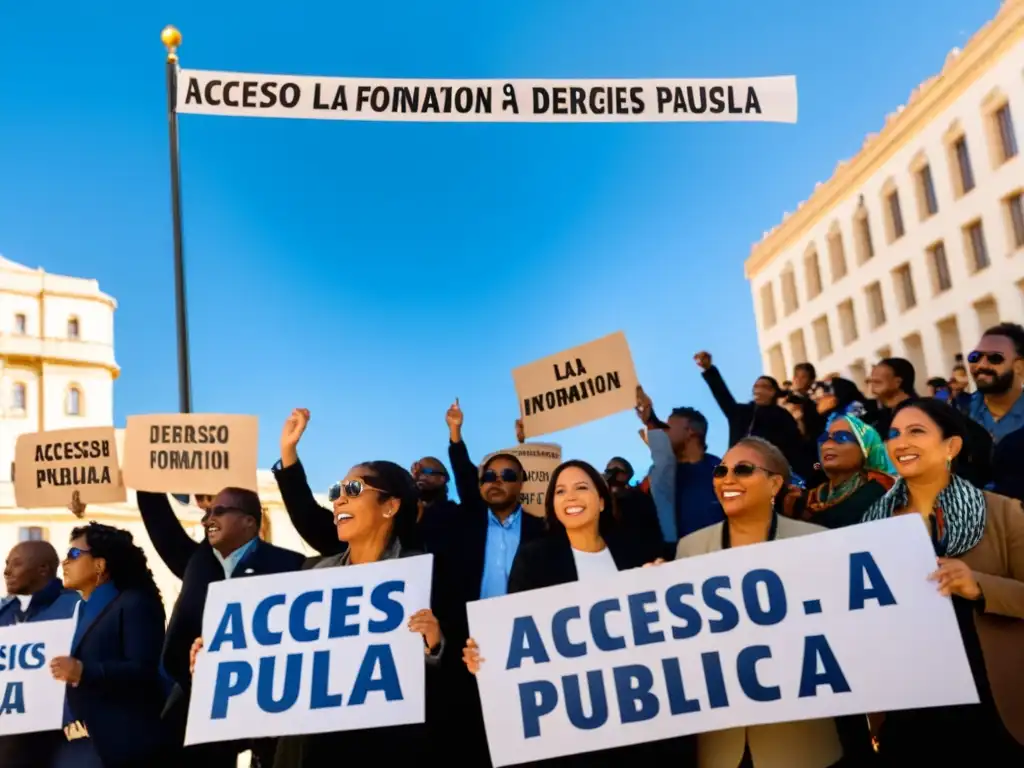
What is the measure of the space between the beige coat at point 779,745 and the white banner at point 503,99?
14.5 ft

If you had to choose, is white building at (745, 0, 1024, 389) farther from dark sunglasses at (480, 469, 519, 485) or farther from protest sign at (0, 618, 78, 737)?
protest sign at (0, 618, 78, 737)

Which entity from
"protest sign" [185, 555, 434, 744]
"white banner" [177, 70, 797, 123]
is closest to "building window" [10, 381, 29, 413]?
Result: "white banner" [177, 70, 797, 123]

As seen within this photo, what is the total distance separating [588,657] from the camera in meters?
4.04

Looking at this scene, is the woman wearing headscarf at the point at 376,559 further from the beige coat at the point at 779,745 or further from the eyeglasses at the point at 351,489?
the beige coat at the point at 779,745

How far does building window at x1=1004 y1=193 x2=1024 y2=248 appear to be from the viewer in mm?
31453

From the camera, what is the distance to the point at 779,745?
377cm

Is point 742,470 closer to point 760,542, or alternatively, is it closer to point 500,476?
point 760,542

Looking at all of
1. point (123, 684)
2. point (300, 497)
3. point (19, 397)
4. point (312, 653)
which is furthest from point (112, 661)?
point (19, 397)

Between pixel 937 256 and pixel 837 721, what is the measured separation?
1386 inches

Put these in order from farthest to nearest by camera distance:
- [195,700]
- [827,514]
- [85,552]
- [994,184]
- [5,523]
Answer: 1. [5,523]
2. [994,184]
3. [85,552]
4. [827,514]
5. [195,700]

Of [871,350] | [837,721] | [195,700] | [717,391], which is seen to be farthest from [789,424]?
[871,350]

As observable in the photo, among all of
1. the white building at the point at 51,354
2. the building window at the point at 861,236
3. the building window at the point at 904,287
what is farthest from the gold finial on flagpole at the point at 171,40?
the white building at the point at 51,354

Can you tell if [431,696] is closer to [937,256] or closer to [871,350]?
[937,256]

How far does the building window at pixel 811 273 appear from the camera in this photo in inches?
1713
